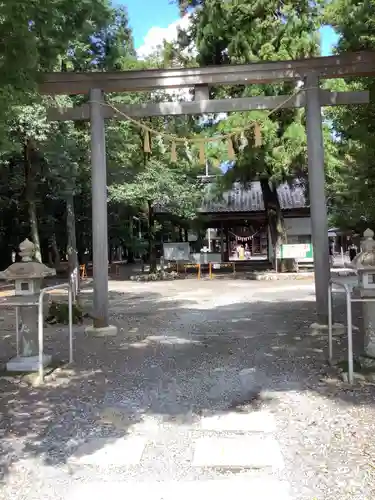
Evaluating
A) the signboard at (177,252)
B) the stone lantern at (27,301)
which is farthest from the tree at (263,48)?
the stone lantern at (27,301)

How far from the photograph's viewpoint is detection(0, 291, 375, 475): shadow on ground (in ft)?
13.9

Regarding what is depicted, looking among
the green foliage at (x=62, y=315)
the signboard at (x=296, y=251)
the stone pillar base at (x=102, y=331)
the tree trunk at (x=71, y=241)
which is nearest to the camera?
the stone pillar base at (x=102, y=331)

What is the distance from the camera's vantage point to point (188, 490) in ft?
10.3

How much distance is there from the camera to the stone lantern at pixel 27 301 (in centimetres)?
591

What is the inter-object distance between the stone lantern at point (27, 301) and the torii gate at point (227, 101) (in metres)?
2.02

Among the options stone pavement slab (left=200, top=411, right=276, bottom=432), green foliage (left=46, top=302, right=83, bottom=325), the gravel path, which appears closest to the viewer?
the gravel path

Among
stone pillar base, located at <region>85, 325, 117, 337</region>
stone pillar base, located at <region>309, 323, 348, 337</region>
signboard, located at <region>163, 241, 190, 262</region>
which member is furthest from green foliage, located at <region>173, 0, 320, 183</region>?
stone pillar base, located at <region>85, 325, 117, 337</region>

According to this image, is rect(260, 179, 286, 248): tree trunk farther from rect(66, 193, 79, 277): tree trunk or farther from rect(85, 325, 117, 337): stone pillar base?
rect(85, 325, 117, 337): stone pillar base

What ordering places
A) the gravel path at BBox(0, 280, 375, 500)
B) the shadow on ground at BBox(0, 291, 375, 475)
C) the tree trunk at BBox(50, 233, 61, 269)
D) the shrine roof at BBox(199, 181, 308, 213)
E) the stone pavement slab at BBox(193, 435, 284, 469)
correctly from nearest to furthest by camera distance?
the gravel path at BBox(0, 280, 375, 500) < the stone pavement slab at BBox(193, 435, 284, 469) < the shadow on ground at BBox(0, 291, 375, 475) < the shrine roof at BBox(199, 181, 308, 213) < the tree trunk at BBox(50, 233, 61, 269)

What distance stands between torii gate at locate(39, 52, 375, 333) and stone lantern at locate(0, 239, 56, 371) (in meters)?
2.02

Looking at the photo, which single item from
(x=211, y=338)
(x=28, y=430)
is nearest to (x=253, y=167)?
(x=211, y=338)

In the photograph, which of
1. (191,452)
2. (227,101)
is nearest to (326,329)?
(227,101)

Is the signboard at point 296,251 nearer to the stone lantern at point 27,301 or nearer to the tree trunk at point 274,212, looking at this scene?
the tree trunk at point 274,212

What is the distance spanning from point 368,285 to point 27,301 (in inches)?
151
